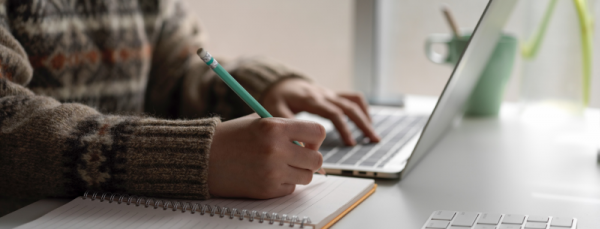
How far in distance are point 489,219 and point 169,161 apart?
286mm

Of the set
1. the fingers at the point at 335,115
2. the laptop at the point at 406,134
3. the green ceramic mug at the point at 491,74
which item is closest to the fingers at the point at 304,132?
the laptop at the point at 406,134

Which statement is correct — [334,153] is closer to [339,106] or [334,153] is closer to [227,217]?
[339,106]

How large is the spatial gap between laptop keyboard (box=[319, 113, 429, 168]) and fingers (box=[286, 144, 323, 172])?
0.13m

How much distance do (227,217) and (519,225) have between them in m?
0.24

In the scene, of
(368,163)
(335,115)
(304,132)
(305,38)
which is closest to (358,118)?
(335,115)

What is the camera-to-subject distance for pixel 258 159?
50cm

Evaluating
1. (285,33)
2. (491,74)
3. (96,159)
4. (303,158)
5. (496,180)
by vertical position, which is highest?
(285,33)

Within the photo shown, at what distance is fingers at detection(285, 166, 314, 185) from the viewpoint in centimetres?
51

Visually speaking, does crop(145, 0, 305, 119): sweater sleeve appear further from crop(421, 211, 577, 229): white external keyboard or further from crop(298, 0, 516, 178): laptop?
crop(421, 211, 577, 229): white external keyboard

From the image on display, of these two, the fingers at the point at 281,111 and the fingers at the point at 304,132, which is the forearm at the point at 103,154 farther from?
the fingers at the point at 281,111

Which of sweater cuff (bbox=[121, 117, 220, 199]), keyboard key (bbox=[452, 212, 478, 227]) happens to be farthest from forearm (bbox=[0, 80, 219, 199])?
keyboard key (bbox=[452, 212, 478, 227])

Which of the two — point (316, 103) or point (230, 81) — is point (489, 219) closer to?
point (230, 81)

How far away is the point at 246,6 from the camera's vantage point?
6.10 ft

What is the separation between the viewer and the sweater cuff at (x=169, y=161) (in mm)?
496
